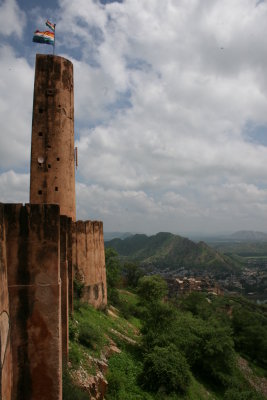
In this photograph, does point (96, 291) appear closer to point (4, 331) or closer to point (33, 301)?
point (33, 301)

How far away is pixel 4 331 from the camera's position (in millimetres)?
6027

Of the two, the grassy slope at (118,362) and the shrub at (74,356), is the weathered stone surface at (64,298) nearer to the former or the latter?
the shrub at (74,356)

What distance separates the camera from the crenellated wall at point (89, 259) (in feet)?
62.0

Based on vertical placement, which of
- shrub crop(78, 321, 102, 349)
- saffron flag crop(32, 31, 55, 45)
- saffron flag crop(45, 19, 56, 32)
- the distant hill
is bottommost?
the distant hill

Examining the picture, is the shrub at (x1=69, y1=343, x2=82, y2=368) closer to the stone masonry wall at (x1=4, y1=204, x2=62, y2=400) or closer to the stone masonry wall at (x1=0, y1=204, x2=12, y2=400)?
the stone masonry wall at (x1=4, y1=204, x2=62, y2=400)

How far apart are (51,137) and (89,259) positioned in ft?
26.0

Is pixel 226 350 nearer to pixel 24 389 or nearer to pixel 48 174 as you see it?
pixel 48 174

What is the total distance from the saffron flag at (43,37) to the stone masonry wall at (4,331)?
18.3m

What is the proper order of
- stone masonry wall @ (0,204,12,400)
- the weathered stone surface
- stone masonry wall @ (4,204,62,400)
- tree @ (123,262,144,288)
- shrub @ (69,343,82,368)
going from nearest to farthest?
stone masonry wall @ (0,204,12,400) < stone masonry wall @ (4,204,62,400) < the weathered stone surface < shrub @ (69,343,82,368) < tree @ (123,262,144,288)

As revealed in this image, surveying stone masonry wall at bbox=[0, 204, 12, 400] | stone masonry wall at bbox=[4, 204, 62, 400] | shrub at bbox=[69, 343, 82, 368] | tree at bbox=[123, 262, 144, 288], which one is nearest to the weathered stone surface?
shrub at bbox=[69, 343, 82, 368]

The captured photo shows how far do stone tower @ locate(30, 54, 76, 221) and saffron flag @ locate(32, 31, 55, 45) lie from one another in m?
1.68

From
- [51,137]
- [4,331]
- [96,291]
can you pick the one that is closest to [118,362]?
[96,291]

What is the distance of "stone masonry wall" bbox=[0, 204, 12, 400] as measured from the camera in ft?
18.7

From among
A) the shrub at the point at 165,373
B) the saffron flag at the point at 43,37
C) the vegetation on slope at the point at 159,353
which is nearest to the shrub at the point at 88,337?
the vegetation on slope at the point at 159,353
